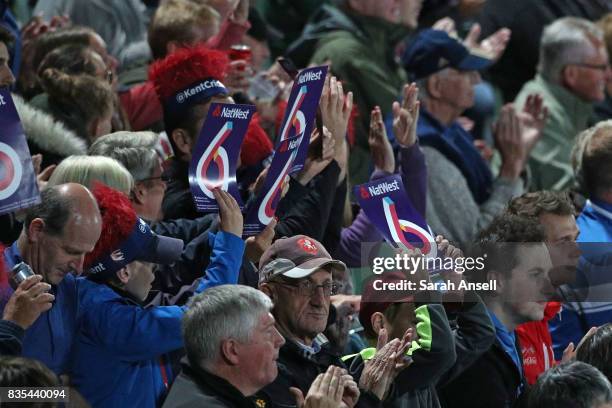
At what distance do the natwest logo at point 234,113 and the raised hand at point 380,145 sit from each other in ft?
3.93

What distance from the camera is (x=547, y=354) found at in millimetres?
5898

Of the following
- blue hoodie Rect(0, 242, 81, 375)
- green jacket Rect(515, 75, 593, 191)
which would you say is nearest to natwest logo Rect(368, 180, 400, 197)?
blue hoodie Rect(0, 242, 81, 375)

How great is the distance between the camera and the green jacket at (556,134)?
8.95 meters

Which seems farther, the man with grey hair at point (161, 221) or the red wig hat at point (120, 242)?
the man with grey hair at point (161, 221)

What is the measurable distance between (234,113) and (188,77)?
0.79 m

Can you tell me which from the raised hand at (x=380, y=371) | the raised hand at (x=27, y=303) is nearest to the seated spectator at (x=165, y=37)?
the raised hand at (x=380, y=371)

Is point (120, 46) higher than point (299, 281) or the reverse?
the reverse

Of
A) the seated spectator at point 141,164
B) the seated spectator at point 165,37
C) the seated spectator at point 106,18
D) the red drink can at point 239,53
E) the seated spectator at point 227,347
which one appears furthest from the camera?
the seated spectator at point 106,18

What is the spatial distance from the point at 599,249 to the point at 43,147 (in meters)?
2.47

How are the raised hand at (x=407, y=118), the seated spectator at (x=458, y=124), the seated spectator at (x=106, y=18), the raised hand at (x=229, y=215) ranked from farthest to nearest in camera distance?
1. the seated spectator at (x=106, y=18)
2. the seated spectator at (x=458, y=124)
3. the raised hand at (x=407, y=118)
4. the raised hand at (x=229, y=215)

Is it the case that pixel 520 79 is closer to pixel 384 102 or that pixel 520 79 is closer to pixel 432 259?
pixel 384 102

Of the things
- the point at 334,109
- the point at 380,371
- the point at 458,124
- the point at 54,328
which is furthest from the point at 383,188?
the point at 458,124

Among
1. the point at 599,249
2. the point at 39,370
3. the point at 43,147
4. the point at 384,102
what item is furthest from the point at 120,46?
the point at 39,370

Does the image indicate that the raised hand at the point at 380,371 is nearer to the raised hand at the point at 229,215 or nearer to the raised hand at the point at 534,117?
the raised hand at the point at 229,215
